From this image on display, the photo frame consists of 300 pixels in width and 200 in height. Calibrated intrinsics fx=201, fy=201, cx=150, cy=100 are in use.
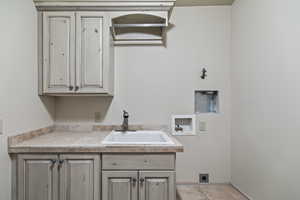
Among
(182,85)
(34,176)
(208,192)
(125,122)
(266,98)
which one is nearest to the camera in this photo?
(34,176)

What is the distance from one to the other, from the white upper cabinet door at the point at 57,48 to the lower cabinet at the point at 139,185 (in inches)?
41.6

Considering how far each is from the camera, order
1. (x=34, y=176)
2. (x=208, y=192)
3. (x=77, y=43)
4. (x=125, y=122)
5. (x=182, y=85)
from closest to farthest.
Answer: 1. (x=34, y=176)
2. (x=77, y=43)
3. (x=208, y=192)
4. (x=125, y=122)
5. (x=182, y=85)

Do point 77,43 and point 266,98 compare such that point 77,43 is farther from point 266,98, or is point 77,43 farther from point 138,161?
point 266,98

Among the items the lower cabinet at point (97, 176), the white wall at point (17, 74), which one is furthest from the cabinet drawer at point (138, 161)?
the white wall at point (17, 74)

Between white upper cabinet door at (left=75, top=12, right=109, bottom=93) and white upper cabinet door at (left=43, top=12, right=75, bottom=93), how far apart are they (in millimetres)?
69

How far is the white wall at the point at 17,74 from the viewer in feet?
4.87

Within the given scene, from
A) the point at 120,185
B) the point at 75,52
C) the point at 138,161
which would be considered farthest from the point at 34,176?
the point at 75,52

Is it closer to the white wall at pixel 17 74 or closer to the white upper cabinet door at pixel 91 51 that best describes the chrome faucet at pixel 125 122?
the white upper cabinet door at pixel 91 51

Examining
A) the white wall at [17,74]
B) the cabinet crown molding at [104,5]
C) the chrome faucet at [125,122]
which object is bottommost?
the chrome faucet at [125,122]

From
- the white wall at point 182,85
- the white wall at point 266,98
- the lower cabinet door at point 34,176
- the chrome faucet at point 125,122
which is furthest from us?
the white wall at point 182,85

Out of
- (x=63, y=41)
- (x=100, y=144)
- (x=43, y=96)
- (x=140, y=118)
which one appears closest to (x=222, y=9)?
(x=140, y=118)

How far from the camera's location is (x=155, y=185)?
1.58 meters

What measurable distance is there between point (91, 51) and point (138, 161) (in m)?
1.18

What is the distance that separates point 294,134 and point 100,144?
4.64 ft
